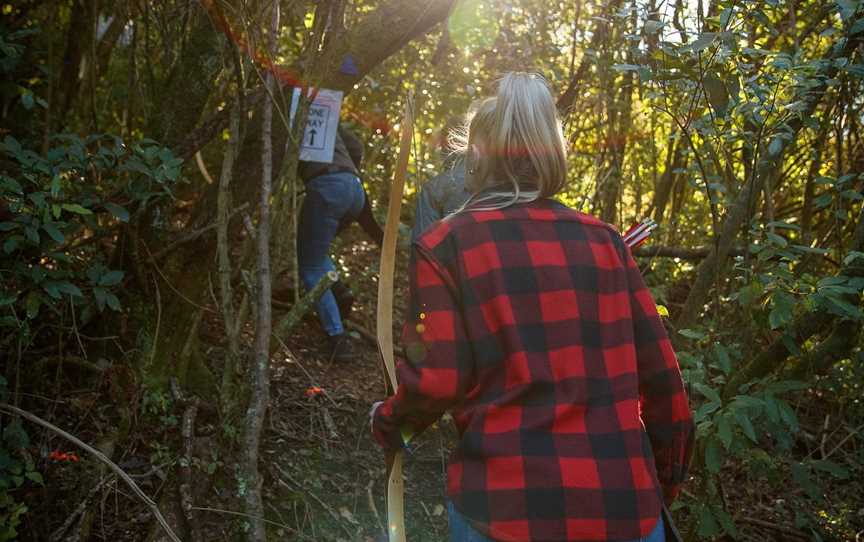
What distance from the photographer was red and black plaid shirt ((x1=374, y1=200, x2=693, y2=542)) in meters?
1.86

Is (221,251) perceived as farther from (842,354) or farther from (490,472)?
(842,354)

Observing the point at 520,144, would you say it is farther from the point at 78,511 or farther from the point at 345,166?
the point at 345,166

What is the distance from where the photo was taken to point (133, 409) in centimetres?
410

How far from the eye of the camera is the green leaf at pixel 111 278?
3.84 m

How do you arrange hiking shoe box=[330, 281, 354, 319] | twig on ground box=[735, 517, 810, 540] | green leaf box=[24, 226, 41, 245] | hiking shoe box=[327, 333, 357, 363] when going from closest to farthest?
green leaf box=[24, 226, 41, 245] → twig on ground box=[735, 517, 810, 540] → hiking shoe box=[327, 333, 357, 363] → hiking shoe box=[330, 281, 354, 319]

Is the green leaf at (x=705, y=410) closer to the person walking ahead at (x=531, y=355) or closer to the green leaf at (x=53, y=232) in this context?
the person walking ahead at (x=531, y=355)

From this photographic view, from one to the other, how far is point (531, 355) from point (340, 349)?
381 centimetres

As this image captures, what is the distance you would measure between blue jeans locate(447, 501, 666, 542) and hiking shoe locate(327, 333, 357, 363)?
3.68 metres

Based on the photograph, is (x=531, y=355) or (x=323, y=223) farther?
(x=323, y=223)

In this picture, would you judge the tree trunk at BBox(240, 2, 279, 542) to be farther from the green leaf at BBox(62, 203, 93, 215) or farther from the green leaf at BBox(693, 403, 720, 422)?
the green leaf at BBox(693, 403, 720, 422)

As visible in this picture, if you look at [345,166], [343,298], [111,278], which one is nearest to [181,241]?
[111,278]

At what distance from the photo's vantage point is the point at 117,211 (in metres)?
3.73

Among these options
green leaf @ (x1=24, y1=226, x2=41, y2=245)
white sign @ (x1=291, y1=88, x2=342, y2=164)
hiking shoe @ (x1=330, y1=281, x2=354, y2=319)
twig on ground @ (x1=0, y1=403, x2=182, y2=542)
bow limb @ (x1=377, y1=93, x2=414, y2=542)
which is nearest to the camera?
bow limb @ (x1=377, y1=93, x2=414, y2=542)

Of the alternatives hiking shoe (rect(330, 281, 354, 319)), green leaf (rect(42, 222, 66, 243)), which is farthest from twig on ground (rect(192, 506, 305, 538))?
hiking shoe (rect(330, 281, 354, 319))
